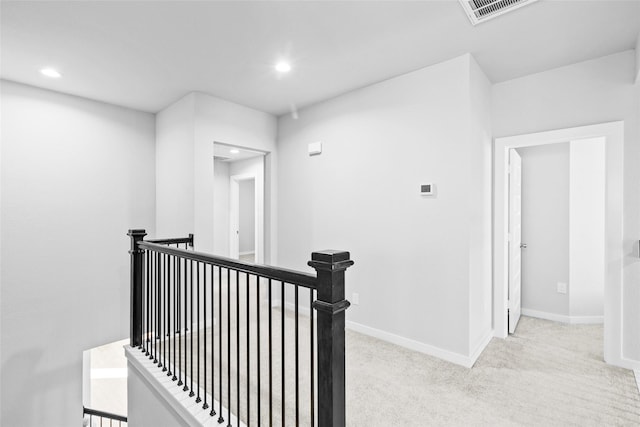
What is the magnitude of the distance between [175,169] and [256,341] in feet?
7.49

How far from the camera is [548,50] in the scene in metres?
2.56

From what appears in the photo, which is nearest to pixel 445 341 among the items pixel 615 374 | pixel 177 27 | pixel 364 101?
pixel 615 374

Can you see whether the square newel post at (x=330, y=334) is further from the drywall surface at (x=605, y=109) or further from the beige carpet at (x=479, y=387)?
the drywall surface at (x=605, y=109)

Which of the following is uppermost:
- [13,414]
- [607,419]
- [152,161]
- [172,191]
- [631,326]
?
[152,161]

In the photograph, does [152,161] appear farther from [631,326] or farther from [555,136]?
[631,326]

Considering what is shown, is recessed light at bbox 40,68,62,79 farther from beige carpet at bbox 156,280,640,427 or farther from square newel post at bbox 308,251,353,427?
square newel post at bbox 308,251,353,427

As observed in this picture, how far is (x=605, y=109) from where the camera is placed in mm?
2637

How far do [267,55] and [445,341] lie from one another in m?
2.86

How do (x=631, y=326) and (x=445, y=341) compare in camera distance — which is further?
(x=445, y=341)

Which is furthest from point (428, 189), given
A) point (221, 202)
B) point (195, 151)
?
point (221, 202)

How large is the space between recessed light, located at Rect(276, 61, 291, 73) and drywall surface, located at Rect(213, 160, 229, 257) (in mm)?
4680

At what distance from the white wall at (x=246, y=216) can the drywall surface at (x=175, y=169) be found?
16.0 ft

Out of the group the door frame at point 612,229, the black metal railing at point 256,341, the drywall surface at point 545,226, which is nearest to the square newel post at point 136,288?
the black metal railing at point 256,341

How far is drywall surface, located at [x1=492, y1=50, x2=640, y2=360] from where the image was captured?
2.51 meters
